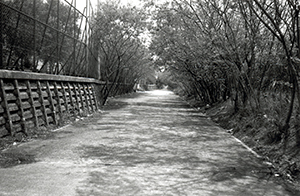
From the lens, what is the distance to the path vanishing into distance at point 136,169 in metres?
5.11

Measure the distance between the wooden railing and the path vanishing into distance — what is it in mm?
765

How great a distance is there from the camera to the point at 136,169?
20.7 feet

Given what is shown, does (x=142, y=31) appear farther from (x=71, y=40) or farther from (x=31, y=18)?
(x=31, y=18)

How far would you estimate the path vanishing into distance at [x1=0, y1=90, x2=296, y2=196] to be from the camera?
16.8 feet

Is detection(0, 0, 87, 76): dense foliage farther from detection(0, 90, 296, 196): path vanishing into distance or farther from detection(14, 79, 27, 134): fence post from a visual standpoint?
detection(0, 90, 296, 196): path vanishing into distance

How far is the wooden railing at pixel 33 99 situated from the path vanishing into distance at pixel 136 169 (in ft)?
2.51

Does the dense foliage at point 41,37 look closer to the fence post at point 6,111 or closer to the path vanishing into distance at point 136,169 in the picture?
the fence post at point 6,111

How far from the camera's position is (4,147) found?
7.85 m

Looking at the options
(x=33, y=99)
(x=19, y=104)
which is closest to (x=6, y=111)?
(x=19, y=104)

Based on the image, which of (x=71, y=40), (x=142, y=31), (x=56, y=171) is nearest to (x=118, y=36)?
(x=142, y=31)

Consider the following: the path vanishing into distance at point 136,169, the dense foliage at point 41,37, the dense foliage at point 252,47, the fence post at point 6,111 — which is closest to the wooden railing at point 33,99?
the fence post at point 6,111

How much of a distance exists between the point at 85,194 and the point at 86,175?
3.31 feet

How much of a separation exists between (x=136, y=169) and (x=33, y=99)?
5625 millimetres

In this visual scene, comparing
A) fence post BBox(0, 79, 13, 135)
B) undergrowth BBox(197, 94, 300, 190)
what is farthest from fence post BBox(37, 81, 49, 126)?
undergrowth BBox(197, 94, 300, 190)
